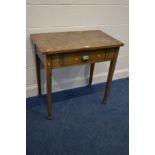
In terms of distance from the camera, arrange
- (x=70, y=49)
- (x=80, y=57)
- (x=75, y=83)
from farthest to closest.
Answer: (x=75, y=83) → (x=80, y=57) → (x=70, y=49)

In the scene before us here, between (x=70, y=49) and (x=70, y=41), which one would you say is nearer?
(x=70, y=49)

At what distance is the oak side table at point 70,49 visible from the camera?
153 centimetres

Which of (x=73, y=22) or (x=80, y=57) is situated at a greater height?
(x=73, y=22)

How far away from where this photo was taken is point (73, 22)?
1935mm

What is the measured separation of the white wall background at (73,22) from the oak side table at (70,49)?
10cm

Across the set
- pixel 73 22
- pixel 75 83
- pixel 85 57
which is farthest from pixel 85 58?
pixel 75 83

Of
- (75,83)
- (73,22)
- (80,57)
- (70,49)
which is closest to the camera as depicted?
(70,49)

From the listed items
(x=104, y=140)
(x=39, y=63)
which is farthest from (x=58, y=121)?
(x=39, y=63)

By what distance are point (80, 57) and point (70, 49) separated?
0.45ft

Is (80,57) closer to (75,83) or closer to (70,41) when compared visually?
(70,41)

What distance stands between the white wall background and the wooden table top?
10 centimetres

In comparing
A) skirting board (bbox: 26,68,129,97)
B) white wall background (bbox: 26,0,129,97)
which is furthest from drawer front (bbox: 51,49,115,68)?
skirting board (bbox: 26,68,129,97)
